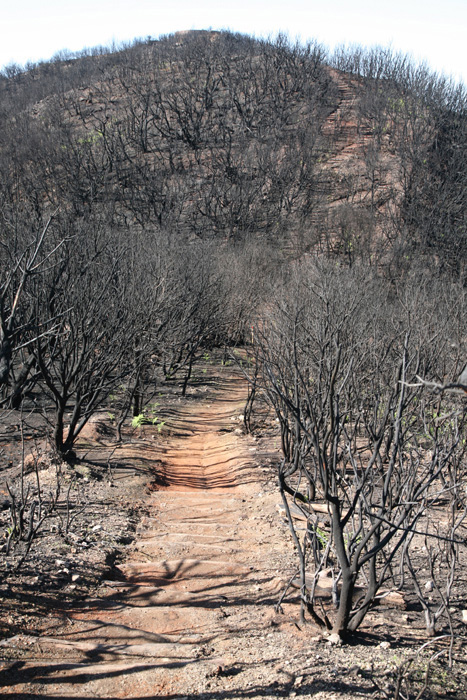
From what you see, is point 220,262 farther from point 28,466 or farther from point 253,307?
point 28,466

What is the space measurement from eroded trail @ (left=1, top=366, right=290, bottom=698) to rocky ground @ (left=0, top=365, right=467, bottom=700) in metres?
0.01

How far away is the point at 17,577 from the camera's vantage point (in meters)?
4.67

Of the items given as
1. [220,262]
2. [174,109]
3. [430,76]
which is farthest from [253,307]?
[174,109]

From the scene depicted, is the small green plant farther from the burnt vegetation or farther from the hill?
the hill

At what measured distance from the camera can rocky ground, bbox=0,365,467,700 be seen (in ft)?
11.1

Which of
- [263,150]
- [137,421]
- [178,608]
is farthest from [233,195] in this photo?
[178,608]

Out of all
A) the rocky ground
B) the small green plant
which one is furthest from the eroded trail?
the small green plant

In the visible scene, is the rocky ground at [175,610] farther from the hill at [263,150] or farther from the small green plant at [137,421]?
the hill at [263,150]

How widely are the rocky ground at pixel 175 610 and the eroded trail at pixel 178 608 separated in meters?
0.01

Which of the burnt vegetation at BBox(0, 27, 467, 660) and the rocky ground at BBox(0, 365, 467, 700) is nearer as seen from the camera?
the rocky ground at BBox(0, 365, 467, 700)

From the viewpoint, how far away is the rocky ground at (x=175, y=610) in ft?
11.1

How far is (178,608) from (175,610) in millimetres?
66

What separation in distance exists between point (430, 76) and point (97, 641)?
39103mm

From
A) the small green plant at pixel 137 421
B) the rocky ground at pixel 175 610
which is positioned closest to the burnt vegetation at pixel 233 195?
the small green plant at pixel 137 421
